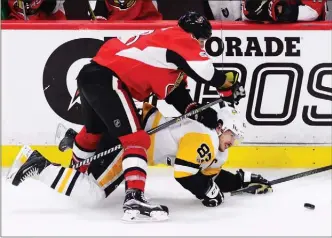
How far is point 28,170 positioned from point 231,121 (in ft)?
2.94

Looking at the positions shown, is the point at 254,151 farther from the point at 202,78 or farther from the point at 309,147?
the point at 202,78

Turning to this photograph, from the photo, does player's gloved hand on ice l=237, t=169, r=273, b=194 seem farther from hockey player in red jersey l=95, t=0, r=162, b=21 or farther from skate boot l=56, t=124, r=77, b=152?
hockey player in red jersey l=95, t=0, r=162, b=21

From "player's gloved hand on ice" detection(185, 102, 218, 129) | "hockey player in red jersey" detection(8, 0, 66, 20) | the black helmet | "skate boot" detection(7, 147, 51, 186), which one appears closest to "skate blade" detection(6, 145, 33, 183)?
"skate boot" detection(7, 147, 51, 186)

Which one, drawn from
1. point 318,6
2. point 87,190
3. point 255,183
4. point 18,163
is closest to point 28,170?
point 18,163

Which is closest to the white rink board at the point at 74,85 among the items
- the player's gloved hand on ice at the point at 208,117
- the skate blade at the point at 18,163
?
the player's gloved hand on ice at the point at 208,117

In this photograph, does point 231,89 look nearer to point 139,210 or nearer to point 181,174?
point 181,174

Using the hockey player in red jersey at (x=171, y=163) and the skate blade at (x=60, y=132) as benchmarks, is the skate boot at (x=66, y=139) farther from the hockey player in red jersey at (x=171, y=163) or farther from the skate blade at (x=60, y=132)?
the hockey player in red jersey at (x=171, y=163)

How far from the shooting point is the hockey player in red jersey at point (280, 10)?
367cm

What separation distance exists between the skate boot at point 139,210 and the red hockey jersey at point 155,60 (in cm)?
46

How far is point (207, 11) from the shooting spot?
13.5 ft

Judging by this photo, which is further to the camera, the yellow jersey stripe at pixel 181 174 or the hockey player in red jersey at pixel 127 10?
the hockey player in red jersey at pixel 127 10

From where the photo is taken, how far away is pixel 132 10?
13.1 feet

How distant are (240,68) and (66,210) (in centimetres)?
118

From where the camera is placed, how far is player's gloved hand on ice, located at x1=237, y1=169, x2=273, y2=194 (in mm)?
3385
